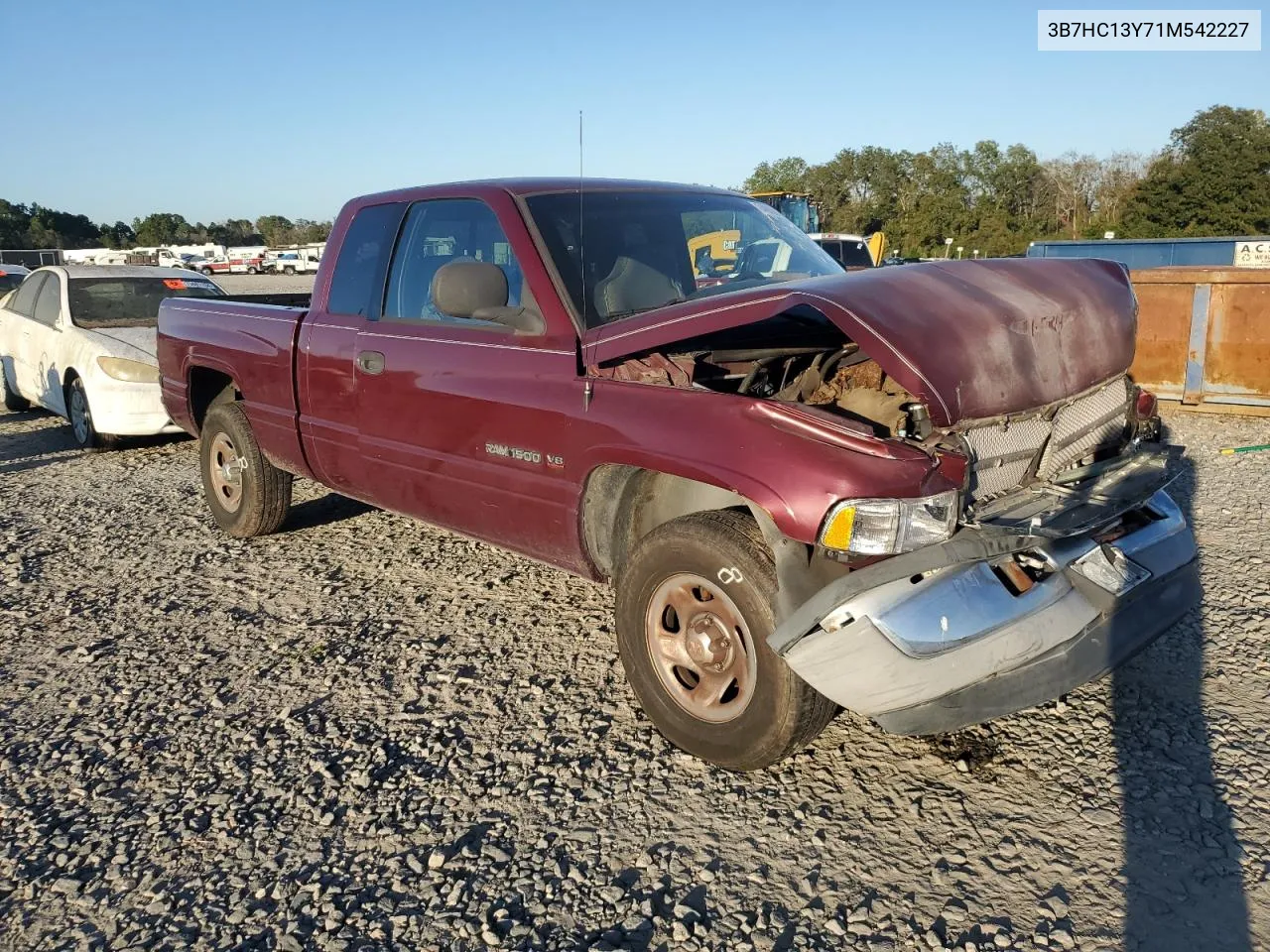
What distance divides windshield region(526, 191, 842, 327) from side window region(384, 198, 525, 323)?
0.28 metres

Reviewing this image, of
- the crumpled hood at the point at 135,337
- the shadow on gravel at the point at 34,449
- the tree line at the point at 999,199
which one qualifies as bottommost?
the shadow on gravel at the point at 34,449

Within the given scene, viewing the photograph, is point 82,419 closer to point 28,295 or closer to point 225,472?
point 28,295

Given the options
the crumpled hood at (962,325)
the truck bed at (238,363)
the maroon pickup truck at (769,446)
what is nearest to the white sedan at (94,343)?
the truck bed at (238,363)

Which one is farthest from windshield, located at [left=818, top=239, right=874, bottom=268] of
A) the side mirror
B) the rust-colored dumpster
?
the side mirror

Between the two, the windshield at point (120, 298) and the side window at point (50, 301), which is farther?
the side window at point (50, 301)

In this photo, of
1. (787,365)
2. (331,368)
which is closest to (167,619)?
(331,368)

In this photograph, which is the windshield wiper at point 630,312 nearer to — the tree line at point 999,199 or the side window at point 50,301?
the side window at point 50,301

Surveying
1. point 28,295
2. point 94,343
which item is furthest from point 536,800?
point 28,295

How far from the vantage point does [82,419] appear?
28.3 ft

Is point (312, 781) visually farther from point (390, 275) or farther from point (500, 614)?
point (390, 275)

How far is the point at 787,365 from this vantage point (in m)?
3.73

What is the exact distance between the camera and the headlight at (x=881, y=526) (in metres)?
2.72

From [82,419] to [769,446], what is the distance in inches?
310

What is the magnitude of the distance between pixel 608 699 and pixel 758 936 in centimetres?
143
